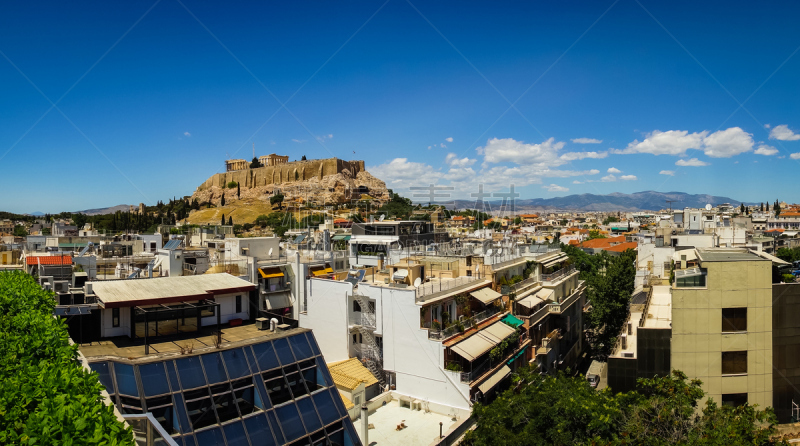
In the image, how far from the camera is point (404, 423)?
14.8m

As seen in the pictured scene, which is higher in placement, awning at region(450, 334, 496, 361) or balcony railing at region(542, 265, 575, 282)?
balcony railing at region(542, 265, 575, 282)

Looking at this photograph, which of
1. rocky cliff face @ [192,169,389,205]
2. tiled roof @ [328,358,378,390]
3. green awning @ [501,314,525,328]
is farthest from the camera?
rocky cliff face @ [192,169,389,205]

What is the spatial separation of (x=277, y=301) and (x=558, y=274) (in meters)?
15.5

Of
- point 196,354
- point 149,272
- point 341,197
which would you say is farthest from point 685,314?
point 341,197

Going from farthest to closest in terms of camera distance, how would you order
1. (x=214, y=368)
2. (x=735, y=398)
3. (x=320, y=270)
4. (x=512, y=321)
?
1. (x=320, y=270)
2. (x=512, y=321)
3. (x=735, y=398)
4. (x=214, y=368)

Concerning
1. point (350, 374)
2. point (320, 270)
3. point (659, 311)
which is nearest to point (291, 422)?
point (350, 374)

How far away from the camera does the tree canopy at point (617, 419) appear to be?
29.4 feet

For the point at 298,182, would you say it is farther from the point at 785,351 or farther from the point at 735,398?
the point at 785,351

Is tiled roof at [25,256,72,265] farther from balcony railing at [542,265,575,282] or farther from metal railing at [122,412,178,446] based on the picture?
balcony railing at [542,265,575,282]

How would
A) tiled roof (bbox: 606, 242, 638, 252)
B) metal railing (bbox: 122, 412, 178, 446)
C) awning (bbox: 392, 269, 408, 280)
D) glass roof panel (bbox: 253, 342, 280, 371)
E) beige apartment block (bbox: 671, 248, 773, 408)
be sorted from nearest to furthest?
metal railing (bbox: 122, 412, 178, 446), glass roof panel (bbox: 253, 342, 280, 371), beige apartment block (bbox: 671, 248, 773, 408), awning (bbox: 392, 269, 408, 280), tiled roof (bbox: 606, 242, 638, 252)

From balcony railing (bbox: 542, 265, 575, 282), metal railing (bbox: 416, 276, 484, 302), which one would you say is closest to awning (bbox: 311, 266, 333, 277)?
metal railing (bbox: 416, 276, 484, 302)

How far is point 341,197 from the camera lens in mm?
112750

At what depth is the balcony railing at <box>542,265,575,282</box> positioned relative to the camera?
24766 millimetres

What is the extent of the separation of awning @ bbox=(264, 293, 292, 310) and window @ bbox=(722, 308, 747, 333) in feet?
57.0
